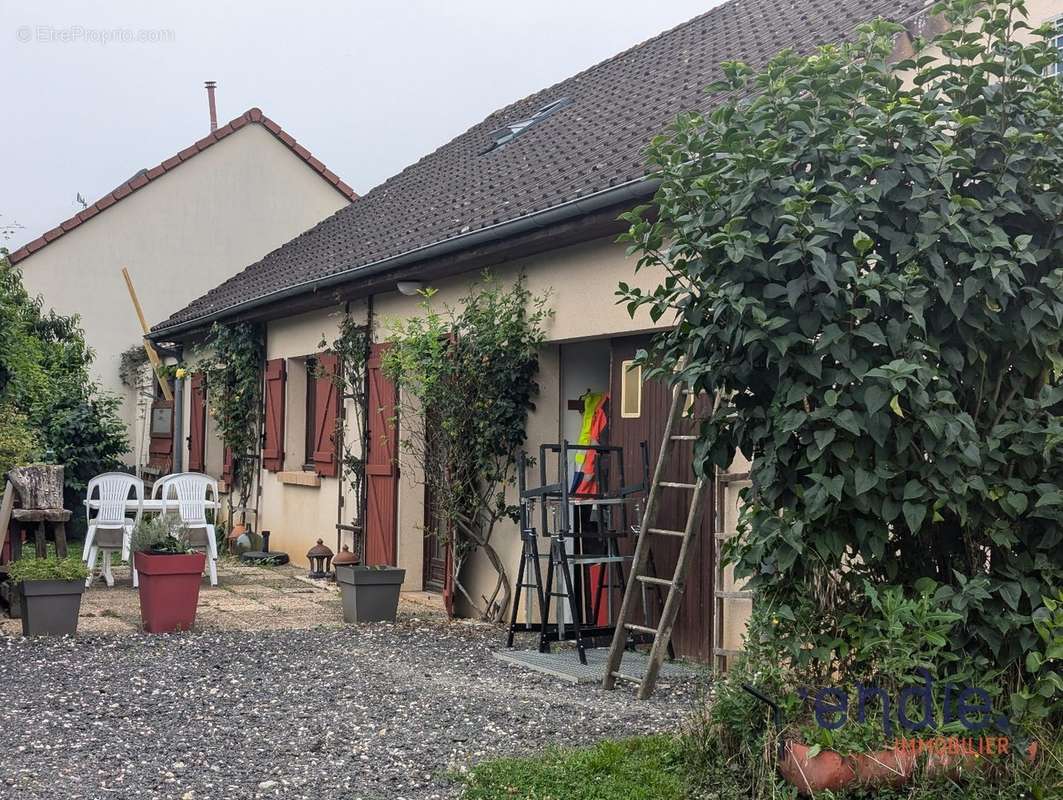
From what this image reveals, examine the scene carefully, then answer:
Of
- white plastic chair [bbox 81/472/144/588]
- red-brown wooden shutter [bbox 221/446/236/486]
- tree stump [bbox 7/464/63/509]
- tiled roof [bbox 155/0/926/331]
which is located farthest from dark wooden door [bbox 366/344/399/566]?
red-brown wooden shutter [bbox 221/446/236/486]

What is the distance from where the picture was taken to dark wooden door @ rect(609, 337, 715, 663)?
6.73 m

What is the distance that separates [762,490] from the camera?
154 inches

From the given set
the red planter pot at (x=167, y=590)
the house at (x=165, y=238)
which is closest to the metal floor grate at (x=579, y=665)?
the red planter pot at (x=167, y=590)

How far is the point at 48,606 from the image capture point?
24.5 feet

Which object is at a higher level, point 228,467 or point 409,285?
point 409,285

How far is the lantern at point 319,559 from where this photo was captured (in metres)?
11.1

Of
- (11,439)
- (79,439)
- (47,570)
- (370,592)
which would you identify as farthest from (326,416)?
(79,439)

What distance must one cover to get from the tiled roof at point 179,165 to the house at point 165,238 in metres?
0.02

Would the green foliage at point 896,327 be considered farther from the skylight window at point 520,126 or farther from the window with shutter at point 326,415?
the skylight window at point 520,126

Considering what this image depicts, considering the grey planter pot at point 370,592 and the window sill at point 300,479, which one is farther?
the window sill at point 300,479

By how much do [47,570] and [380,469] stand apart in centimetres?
326

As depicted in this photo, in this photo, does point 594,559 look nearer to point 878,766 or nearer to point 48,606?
point 878,766

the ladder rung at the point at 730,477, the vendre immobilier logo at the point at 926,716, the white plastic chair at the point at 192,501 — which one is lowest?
the vendre immobilier logo at the point at 926,716

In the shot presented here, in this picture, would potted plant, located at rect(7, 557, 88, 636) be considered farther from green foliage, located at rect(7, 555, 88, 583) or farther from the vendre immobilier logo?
the vendre immobilier logo
